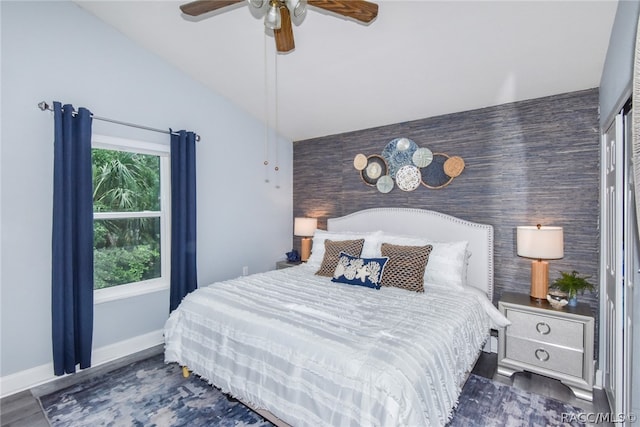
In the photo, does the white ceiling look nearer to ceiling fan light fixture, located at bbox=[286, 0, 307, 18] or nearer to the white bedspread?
ceiling fan light fixture, located at bbox=[286, 0, 307, 18]

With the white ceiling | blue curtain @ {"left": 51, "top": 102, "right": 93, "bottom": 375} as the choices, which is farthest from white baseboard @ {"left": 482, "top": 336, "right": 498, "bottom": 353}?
blue curtain @ {"left": 51, "top": 102, "right": 93, "bottom": 375}

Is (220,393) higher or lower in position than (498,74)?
lower

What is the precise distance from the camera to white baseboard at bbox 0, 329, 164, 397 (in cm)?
240

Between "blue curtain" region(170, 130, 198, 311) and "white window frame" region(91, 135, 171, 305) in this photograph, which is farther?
"blue curtain" region(170, 130, 198, 311)

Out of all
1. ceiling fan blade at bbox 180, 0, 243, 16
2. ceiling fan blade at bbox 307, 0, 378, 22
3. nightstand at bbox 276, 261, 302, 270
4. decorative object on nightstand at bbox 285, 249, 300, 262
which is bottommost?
nightstand at bbox 276, 261, 302, 270

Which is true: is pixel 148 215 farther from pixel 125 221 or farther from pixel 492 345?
pixel 492 345

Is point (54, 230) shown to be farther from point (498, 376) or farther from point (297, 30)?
point (498, 376)

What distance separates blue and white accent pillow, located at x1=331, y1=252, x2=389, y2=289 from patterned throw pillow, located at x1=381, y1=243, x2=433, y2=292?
7 cm

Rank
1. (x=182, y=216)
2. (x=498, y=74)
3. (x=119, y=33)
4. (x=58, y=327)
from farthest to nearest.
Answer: (x=182, y=216), (x=119, y=33), (x=498, y=74), (x=58, y=327)

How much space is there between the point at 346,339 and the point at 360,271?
45.8 inches

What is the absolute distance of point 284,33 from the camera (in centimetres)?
207

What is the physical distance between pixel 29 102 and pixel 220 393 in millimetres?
2692

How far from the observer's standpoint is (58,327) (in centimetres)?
249

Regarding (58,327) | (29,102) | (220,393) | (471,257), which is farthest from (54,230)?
(471,257)
